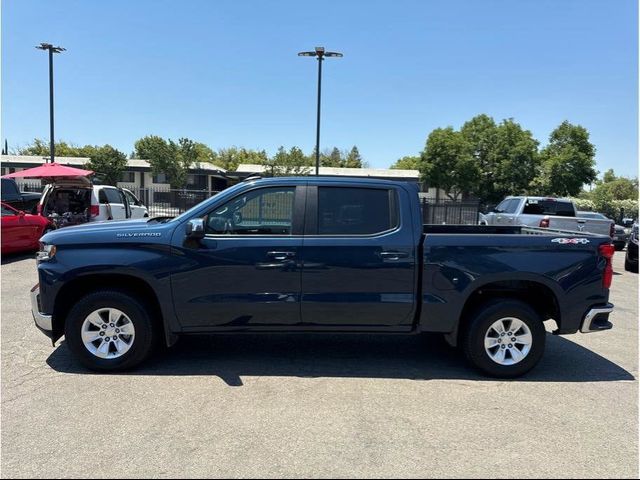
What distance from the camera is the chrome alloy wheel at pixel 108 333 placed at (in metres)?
4.54

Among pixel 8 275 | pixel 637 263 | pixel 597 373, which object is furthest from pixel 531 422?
pixel 637 263

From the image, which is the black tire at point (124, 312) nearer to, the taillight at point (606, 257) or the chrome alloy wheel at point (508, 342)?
the chrome alloy wheel at point (508, 342)

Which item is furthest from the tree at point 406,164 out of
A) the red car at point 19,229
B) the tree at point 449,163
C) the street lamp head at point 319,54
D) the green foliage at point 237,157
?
the red car at point 19,229

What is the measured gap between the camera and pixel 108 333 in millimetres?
4570

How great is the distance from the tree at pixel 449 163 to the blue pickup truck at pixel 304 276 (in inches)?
1307

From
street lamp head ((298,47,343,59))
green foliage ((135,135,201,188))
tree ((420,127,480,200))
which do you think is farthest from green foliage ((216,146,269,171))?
street lamp head ((298,47,343,59))

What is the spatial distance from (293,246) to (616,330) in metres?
5.08

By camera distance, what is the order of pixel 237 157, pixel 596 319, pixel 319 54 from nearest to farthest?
pixel 596 319 < pixel 319 54 < pixel 237 157

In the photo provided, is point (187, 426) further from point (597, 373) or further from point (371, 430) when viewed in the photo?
point (597, 373)

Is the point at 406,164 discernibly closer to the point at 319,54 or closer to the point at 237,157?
the point at 237,157

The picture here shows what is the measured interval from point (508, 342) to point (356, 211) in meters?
2.00

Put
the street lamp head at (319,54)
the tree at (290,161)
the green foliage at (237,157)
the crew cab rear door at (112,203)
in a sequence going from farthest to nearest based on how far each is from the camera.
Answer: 1. the green foliage at (237,157)
2. the tree at (290,161)
3. the street lamp head at (319,54)
4. the crew cab rear door at (112,203)

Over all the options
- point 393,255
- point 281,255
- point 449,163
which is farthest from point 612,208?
point 281,255

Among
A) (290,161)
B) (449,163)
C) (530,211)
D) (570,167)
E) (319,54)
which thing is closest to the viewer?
(530,211)
